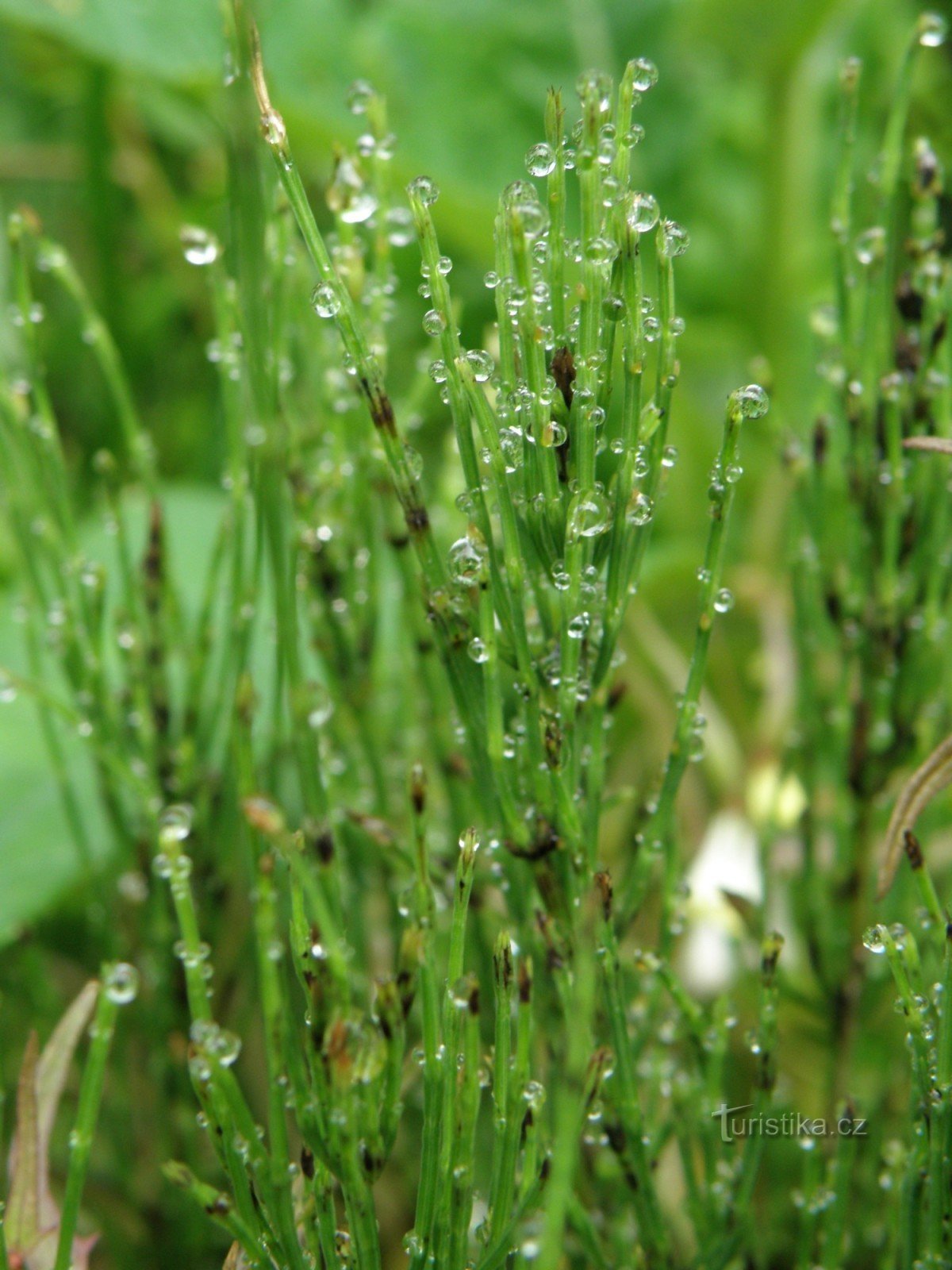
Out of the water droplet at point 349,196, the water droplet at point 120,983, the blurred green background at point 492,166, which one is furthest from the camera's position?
the blurred green background at point 492,166

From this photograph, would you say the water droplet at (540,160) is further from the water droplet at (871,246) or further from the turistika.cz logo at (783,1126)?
the turistika.cz logo at (783,1126)

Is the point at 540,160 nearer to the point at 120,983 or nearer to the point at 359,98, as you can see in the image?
the point at 359,98

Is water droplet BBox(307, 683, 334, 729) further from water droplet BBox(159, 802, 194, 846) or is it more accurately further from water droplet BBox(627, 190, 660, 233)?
water droplet BBox(627, 190, 660, 233)

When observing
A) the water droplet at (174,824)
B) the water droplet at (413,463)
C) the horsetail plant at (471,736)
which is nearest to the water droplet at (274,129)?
the horsetail plant at (471,736)

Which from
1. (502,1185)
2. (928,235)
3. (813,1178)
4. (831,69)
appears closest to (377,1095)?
(502,1185)

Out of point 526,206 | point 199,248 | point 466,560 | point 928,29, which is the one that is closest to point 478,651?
point 466,560

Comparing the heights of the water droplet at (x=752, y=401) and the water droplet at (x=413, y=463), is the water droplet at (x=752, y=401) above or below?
above
